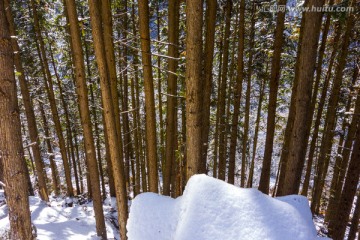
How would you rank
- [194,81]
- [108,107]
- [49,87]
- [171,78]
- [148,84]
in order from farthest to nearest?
1. [49,87]
2. [171,78]
3. [148,84]
4. [108,107]
5. [194,81]

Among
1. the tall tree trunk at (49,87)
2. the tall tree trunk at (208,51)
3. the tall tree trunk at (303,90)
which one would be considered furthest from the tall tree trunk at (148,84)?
the tall tree trunk at (49,87)

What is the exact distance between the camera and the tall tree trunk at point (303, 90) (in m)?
4.96

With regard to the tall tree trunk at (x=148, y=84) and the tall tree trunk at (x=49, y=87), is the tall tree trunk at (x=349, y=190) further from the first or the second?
the tall tree trunk at (x=49, y=87)

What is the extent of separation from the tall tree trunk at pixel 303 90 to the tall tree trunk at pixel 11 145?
4895 millimetres

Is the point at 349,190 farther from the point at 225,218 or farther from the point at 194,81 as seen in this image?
the point at 225,218

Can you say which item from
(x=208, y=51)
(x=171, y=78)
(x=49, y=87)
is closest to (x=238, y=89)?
(x=208, y=51)

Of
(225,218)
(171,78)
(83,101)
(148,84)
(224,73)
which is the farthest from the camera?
(224,73)

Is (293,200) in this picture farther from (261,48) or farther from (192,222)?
(261,48)

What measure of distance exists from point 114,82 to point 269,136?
17.1ft

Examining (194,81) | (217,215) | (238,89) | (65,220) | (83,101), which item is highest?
(194,81)

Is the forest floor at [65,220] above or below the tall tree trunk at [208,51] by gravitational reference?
below

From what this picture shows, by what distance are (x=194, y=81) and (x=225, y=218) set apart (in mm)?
2581

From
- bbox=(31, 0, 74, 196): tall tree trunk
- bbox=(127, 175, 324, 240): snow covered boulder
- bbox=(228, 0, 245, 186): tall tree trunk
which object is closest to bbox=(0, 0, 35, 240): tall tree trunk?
bbox=(127, 175, 324, 240): snow covered boulder

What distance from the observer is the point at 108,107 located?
233 inches
